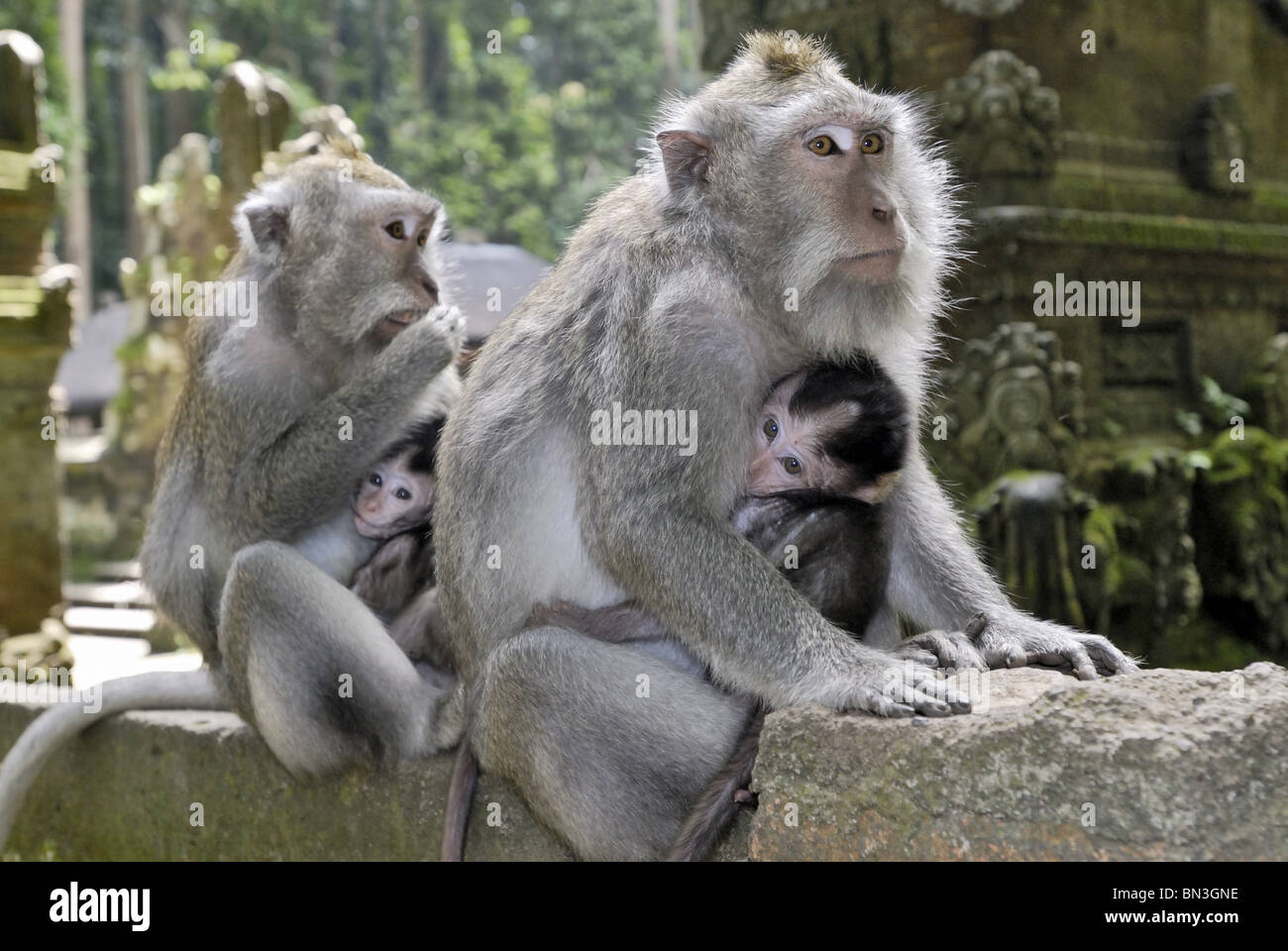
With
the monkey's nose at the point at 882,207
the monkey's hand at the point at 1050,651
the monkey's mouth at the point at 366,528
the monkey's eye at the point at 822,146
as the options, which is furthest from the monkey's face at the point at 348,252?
the monkey's hand at the point at 1050,651

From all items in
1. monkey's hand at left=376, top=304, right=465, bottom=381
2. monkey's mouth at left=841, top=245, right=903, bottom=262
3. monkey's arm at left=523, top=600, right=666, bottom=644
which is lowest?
monkey's arm at left=523, top=600, right=666, bottom=644

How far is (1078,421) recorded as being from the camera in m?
7.86

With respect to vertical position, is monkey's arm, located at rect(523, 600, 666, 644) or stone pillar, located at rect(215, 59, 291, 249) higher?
stone pillar, located at rect(215, 59, 291, 249)

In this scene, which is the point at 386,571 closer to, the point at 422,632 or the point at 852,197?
the point at 422,632

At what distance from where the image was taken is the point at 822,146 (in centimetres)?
349

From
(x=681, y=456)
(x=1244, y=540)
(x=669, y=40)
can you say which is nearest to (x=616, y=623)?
(x=681, y=456)

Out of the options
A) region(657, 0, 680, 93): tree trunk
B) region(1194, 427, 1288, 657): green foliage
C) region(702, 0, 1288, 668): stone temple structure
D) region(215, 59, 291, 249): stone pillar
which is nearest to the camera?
region(702, 0, 1288, 668): stone temple structure

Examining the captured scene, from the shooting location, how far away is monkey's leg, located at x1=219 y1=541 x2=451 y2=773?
13.7 feet

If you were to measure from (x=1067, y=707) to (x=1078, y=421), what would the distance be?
217 inches

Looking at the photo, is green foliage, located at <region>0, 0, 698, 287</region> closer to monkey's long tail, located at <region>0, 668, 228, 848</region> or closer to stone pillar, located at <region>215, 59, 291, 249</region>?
stone pillar, located at <region>215, 59, 291, 249</region>

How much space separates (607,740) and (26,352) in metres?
8.39

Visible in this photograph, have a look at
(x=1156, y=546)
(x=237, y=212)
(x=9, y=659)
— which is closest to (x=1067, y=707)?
(x=237, y=212)

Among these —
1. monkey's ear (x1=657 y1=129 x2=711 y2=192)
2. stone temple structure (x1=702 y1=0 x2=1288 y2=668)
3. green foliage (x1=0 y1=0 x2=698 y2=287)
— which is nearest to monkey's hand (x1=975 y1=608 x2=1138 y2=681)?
monkey's ear (x1=657 y1=129 x2=711 y2=192)

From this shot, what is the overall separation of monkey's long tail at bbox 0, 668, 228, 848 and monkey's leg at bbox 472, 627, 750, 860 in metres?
1.97
